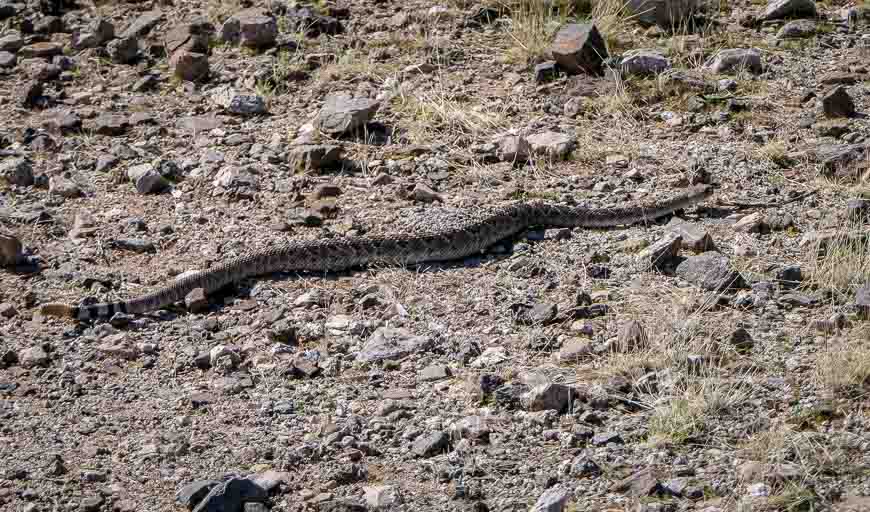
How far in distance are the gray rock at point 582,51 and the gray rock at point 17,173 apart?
5010 mm

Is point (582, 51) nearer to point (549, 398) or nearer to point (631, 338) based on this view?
point (631, 338)

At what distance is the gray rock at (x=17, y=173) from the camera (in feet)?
31.6

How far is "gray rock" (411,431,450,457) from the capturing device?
5914mm

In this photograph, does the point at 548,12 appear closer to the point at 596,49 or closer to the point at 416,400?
the point at 596,49

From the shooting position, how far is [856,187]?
8445mm

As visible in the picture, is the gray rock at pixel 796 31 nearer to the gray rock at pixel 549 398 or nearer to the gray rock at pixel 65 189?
the gray rock at pixel 549 398

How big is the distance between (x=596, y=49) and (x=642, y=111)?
0.92m

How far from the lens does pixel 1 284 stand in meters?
8.14

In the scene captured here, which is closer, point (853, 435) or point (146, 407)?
point (853, 435)

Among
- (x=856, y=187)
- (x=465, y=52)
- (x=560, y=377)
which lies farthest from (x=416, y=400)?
(x=465, y=52)

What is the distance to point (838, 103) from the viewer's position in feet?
31.5

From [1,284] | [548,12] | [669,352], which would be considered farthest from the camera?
[548,12]

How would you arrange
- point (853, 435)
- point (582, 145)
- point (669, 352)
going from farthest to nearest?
point (582, 145), point (669, 352), point (853, 435)

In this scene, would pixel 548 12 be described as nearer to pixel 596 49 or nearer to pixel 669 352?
pixel 596 49
